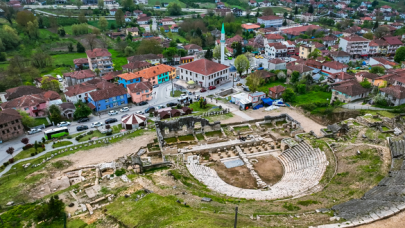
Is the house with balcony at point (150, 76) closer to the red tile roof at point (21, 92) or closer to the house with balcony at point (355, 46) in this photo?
the red tile roof at point (21, 92)

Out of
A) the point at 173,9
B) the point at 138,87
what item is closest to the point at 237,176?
the point at 138,87

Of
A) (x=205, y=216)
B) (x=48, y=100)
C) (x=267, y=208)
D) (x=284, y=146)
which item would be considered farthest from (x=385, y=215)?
(x=48, y=100)

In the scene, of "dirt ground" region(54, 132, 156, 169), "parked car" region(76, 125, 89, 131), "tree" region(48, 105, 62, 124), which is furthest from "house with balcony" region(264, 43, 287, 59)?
"tree" region(48, 105, 62, 124)

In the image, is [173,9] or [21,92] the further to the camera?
[173,9]

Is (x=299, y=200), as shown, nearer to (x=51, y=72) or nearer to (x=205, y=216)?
(x=205, y=216)

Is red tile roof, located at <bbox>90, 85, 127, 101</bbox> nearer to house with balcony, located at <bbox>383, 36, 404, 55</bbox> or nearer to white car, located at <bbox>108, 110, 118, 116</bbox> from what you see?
white car, located at <bbox>108, 110, 118, 116</bbox>

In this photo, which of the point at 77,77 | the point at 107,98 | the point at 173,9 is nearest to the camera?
the point at 107,98

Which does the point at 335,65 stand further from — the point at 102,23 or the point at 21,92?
the point at 102,23
